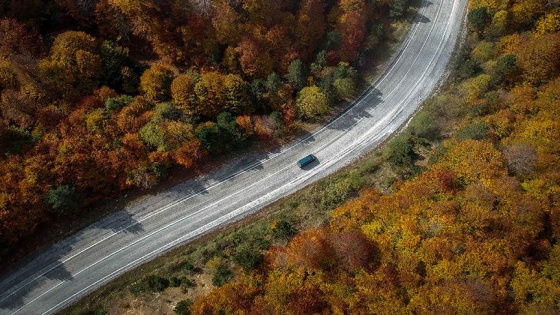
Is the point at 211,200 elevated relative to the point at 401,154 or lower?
elevated

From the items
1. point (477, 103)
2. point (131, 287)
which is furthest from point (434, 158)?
point (131, 287)

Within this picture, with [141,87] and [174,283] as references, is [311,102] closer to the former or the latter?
[141,87]

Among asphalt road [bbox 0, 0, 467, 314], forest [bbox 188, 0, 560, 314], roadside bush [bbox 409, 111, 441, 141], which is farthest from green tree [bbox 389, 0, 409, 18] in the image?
forest [bbox 188, 0, 560, 314]

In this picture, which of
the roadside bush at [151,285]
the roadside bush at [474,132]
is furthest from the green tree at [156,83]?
the roadside bush at [474,132]

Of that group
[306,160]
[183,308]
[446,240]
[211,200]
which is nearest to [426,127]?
[306,160]

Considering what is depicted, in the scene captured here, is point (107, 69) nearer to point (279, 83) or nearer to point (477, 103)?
point (279, 83)

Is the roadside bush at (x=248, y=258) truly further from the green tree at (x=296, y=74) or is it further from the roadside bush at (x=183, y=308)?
the green tree at (x=296, y=74)

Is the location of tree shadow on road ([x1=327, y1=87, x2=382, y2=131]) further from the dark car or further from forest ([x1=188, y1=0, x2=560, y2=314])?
forest ([x1=188, y1=0, x2=560, y2=314])
